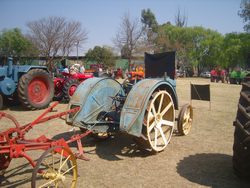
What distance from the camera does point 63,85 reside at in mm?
12312

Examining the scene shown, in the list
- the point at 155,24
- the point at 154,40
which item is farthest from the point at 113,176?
the point at 155,24

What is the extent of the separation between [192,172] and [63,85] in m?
8.44

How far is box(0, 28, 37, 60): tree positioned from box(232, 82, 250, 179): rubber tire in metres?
36.0

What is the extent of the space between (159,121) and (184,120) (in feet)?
5.10

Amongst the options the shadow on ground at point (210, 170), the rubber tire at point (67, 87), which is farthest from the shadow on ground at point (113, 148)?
the rubber tire at point (67, 87)

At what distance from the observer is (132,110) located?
5.02m

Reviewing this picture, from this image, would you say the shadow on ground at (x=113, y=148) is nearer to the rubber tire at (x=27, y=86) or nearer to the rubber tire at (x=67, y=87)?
the rubber tire at (x=27, y=86)

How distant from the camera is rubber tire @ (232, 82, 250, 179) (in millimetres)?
3666

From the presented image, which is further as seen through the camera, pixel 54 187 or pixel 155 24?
pixel 155 24

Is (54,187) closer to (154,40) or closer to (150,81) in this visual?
(150,81)

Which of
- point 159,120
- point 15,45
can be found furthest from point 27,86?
point 15,45

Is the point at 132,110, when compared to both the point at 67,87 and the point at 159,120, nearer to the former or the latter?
the point at 159,120

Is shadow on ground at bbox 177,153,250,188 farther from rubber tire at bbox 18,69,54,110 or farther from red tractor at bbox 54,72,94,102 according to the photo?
red tractor at bbox 54,72,94,102

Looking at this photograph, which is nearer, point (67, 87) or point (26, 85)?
point (26, 85)
